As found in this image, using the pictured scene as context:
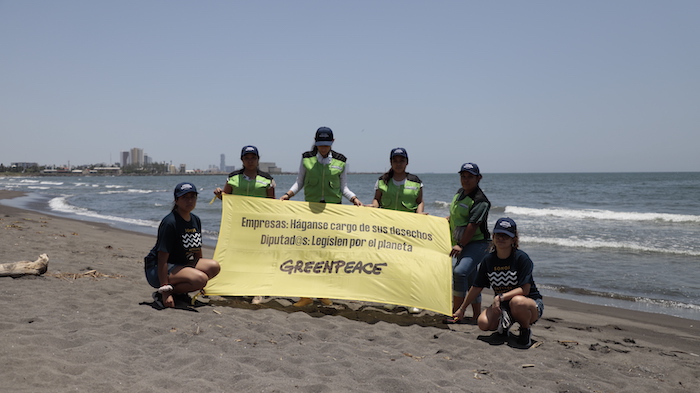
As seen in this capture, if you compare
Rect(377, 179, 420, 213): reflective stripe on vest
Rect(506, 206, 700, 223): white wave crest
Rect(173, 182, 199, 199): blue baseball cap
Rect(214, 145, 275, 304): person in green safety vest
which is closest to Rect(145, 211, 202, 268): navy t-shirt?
Rect(173, 182, 199, 199): blue baseball cap

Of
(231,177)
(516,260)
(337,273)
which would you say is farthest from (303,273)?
(516,260)

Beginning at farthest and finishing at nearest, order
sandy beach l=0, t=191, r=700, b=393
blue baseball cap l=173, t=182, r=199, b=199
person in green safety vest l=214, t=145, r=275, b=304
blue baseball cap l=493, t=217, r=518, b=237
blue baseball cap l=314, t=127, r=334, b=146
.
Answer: person in green safety vest l=214, t=145, r=275, b=304, blue baseball cap l=314, t=127, r=334, b=146, blue baseball cap l=173, t=182, r=199, b=199, blue baseball cap l=493, t=217, r=518, b=237, sandy beach l=0, t=191, r=700, b=393

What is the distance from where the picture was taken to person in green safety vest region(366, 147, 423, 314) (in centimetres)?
588

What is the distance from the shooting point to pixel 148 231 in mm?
15602

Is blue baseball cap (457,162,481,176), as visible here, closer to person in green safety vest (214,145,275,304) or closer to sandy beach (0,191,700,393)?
sandy beach (0,191,700,393)

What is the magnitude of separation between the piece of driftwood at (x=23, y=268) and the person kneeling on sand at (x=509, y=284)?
17.4 feet

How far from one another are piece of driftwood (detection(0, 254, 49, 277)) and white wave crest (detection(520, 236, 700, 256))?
11.8 metres

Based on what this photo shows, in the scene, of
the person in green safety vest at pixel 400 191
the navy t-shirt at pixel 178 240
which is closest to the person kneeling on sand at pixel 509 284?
the person in green safety vest at pixel 400 191

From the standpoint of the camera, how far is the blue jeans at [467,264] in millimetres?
5410

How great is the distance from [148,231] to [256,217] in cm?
1124

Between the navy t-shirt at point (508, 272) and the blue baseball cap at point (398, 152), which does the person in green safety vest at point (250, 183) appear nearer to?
the blue baseball cap at point (398, 152)

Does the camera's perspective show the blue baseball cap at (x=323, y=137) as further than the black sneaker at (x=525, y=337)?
Yes

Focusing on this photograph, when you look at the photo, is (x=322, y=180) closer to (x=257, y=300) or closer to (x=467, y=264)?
(x=257, y=300)

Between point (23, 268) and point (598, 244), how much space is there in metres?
12.9
